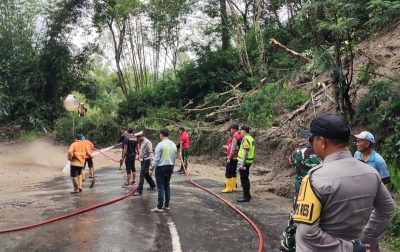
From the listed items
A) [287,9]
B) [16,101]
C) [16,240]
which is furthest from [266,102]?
[16,101]

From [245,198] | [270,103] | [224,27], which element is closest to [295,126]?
[270,103]

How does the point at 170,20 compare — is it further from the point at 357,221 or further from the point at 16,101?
the point at 357,221

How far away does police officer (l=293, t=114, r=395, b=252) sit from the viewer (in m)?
2.02

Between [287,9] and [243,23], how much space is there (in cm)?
332

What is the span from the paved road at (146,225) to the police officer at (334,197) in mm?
3702

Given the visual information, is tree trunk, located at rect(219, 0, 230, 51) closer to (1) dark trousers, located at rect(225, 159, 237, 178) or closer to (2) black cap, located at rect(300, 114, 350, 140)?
(1) dark trousers, located at rect(225, 159, 237, 178)

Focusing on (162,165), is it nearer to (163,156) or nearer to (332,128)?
(163,156)

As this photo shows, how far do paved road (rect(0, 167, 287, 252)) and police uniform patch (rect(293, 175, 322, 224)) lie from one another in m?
3.75

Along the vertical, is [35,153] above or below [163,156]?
below

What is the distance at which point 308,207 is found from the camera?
202cm

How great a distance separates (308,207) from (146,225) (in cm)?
518

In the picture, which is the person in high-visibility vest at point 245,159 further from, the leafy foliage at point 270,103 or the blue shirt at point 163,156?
the leafy foliage at point 270,103

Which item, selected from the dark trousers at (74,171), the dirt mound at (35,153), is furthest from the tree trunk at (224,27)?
the dark trousers at (74,171)

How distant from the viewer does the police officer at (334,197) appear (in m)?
2.02
